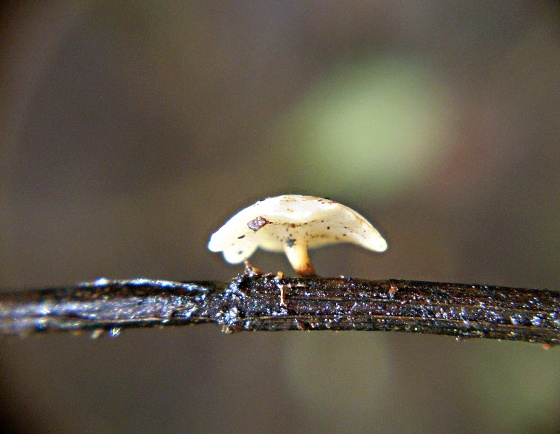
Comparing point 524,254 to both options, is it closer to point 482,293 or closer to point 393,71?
point 393,71

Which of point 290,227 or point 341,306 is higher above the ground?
point 290,227

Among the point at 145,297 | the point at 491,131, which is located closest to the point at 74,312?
the point at 145,297

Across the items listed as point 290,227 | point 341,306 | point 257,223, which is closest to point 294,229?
point 290,227

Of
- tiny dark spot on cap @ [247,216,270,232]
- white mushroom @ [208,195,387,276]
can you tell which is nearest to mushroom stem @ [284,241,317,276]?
white mushroom @ [208,195,387,276]

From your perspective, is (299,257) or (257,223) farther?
(299,257)

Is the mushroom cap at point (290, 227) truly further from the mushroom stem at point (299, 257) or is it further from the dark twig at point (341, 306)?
the dark twig at point (341, 306)

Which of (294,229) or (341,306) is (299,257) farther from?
(341,306)
